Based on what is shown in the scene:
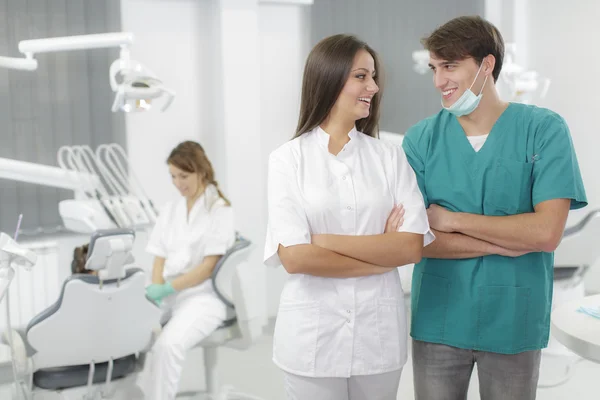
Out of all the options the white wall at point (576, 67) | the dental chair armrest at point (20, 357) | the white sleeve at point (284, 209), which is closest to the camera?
the white sleeve at point (284, 209)

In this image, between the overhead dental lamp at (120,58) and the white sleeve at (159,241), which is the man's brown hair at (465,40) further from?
the white sleeve at (159,241)

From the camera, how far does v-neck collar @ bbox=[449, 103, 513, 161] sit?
1.66 meters

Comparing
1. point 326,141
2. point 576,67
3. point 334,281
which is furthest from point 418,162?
point 576,67

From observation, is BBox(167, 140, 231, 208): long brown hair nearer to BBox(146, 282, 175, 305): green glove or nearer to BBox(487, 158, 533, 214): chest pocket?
BBox(146, 282, 175, 305): green glove

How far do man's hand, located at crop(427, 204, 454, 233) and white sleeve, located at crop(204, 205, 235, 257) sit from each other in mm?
1401

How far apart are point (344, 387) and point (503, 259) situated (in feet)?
1.53

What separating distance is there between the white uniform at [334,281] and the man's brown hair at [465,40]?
0.32 meters

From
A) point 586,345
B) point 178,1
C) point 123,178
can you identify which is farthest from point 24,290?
point 586,345

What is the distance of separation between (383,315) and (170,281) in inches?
62.7

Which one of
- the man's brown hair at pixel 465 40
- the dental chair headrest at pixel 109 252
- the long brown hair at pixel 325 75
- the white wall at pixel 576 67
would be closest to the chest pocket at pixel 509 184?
the man's brown hair at pixel 465 40

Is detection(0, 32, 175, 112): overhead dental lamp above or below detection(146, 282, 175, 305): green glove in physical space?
above

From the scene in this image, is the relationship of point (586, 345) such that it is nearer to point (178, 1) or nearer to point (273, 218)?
point (273, 218)

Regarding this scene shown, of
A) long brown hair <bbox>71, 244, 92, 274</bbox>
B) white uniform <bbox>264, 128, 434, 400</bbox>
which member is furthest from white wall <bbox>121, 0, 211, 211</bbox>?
white uniform <bbox>264, 128, 434, 400</bbox>

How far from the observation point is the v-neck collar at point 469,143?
166 cm
